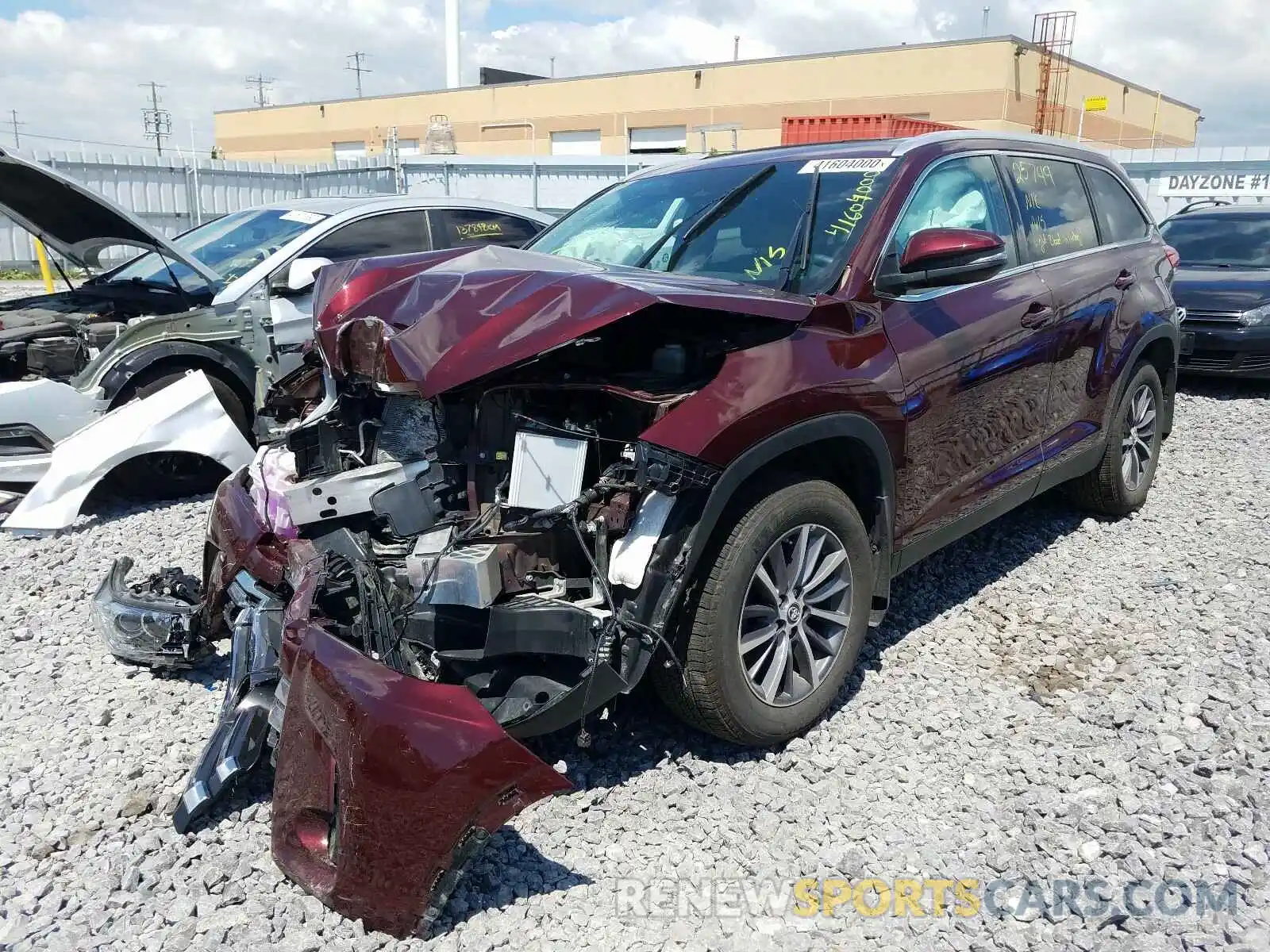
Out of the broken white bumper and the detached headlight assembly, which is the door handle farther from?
the detached headlight assembly

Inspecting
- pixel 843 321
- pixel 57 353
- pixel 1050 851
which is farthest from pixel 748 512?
pixel 57 353

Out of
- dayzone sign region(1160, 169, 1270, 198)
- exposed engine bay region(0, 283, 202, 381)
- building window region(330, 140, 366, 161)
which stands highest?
building window region(330, 140, 366, 161)

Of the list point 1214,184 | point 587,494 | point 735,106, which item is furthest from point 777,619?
point 735,106

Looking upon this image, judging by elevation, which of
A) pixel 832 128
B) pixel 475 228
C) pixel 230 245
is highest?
pixel 832 128

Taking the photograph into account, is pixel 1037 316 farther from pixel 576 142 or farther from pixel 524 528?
pixel 576 142

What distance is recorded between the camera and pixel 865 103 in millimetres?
35406

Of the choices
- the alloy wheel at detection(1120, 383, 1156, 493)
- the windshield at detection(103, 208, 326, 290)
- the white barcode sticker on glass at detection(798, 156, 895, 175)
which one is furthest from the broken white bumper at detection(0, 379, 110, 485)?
the alloy wheel at detection(1120, 383, 1156, 493)

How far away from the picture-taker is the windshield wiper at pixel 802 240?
3.40 meters

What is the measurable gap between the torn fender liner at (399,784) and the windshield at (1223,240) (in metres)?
9.68

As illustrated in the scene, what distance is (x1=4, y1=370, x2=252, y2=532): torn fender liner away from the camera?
5.27m

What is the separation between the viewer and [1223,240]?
9.88 m

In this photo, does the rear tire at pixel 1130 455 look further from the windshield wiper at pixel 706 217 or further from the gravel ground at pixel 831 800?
the windshield wiper at pixel 706 217

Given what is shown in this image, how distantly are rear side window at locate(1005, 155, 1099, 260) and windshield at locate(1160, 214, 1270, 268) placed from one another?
581cm

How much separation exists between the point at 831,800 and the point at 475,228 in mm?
5332
